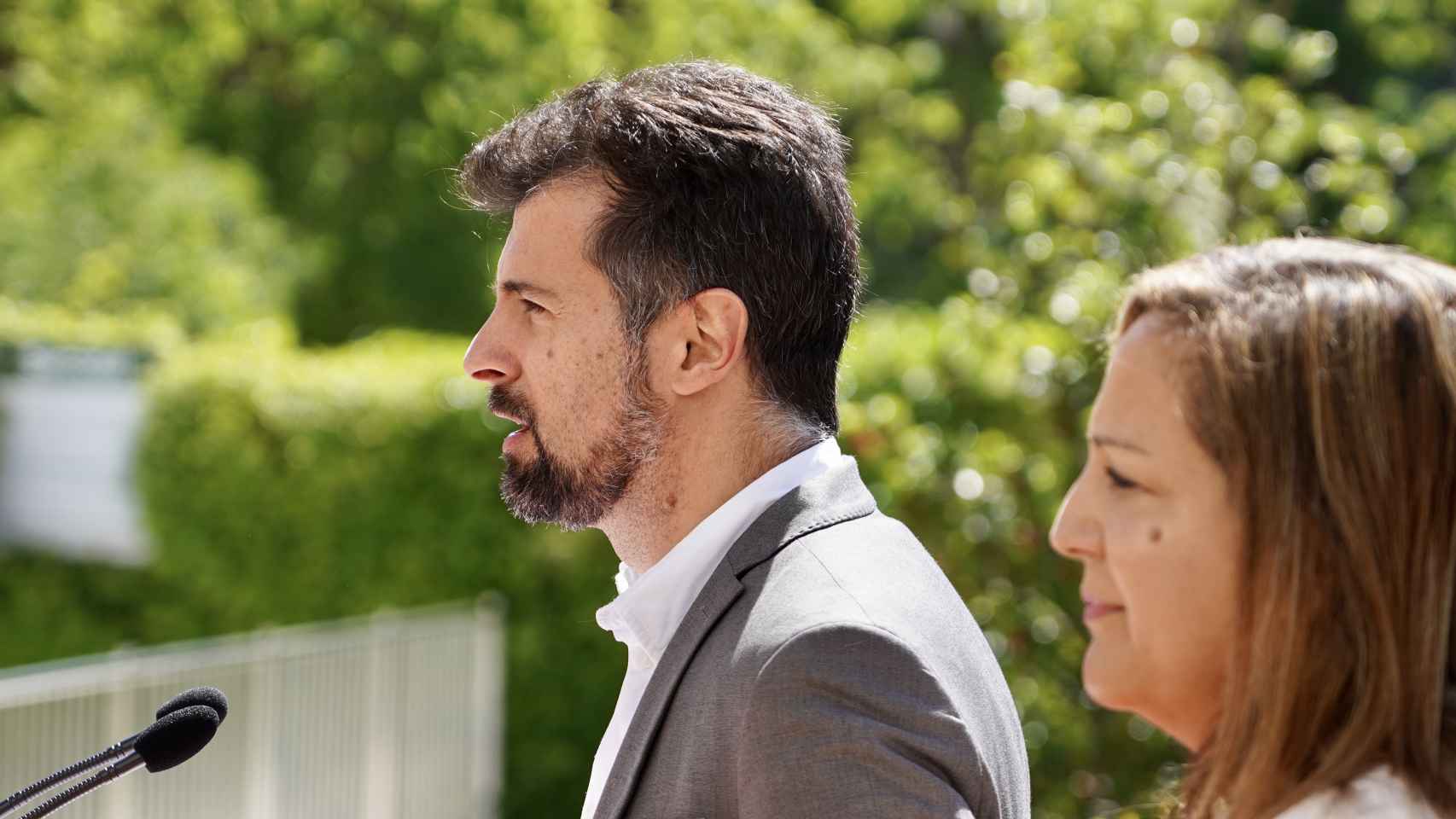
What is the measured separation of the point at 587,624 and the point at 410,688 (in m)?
0.92

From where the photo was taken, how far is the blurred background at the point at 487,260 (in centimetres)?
488

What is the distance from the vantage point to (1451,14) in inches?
253

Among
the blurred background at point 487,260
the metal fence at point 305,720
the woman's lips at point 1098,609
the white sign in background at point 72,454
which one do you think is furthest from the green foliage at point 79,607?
the woman's lips at point 1098,609

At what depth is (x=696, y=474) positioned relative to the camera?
199cm

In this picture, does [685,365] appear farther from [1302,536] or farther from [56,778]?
[1302,536]

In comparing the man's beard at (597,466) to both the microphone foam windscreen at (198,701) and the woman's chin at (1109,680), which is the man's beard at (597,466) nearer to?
the microphone foam windscreen at (198,701)

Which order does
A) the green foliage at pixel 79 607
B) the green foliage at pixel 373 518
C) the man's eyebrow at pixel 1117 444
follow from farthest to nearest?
the green foliage at pixel 79 607
the green foliage at pixel 373 518
the man's eyebrow at pixel 1117 444

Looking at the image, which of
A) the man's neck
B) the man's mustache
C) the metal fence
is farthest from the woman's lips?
the metal fence

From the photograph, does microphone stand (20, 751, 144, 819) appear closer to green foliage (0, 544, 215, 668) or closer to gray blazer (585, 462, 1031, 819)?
gray blazer (585, 462, 1031, 819)

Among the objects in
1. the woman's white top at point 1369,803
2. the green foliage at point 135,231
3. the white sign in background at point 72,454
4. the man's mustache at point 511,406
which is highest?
the green foliage at point 135,231

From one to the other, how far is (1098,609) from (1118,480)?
10cm

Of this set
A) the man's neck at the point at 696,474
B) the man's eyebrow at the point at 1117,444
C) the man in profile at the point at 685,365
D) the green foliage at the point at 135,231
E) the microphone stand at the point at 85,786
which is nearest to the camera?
the man's eyebrow at the point at 1117,444

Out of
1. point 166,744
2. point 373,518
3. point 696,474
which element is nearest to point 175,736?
point 166,744

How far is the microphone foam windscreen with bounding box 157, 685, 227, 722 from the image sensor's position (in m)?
1.89
